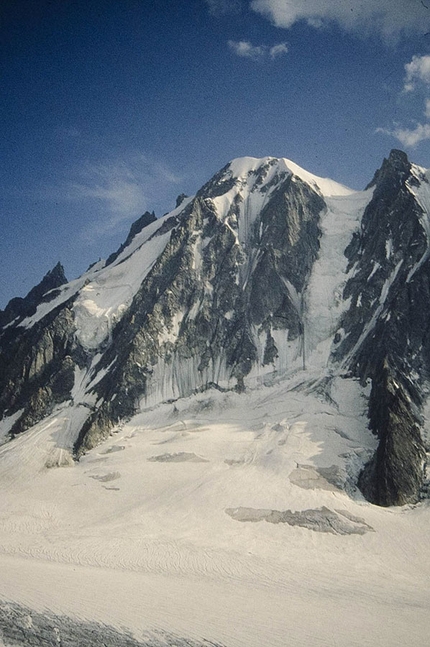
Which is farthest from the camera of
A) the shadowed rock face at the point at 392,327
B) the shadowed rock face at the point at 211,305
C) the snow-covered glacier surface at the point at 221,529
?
the shadowed rock face at the point at 211,305

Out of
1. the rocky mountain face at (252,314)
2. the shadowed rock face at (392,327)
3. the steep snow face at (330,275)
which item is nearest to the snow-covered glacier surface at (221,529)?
the shadowed rock face at (392,327)

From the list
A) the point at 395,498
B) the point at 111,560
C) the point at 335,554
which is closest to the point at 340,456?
the point at 395,498

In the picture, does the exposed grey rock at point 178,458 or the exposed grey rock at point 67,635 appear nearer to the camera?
the exposed grey rock at point 67,635

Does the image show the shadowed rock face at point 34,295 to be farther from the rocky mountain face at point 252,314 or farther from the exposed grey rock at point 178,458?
the exposed grey rock at point 178,458

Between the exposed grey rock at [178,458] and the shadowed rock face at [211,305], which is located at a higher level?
the shadowed rock face at [211,305]

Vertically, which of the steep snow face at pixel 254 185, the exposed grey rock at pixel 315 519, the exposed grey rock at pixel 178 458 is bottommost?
the exposed grey rock at pixel 315 519

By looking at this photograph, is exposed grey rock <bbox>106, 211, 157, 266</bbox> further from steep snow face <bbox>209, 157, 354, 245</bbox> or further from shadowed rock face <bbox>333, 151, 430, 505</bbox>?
shadowed rock face <bbox>333, 151, 430, 505</bbox>

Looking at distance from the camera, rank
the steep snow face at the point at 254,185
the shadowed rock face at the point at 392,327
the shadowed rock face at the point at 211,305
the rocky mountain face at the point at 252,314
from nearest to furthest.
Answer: the shadowed rock face at the point at 392,327, the rocky mountain face at the point at 252,314, the shadowed rock face at the point at 211,305, the steep snow face at the point at 254,185

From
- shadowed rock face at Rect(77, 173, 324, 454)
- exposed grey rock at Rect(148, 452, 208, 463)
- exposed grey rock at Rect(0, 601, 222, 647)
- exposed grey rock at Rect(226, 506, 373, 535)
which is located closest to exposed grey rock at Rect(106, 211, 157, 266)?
shadowed rock face at Rect(77, 173, 324, 454)
